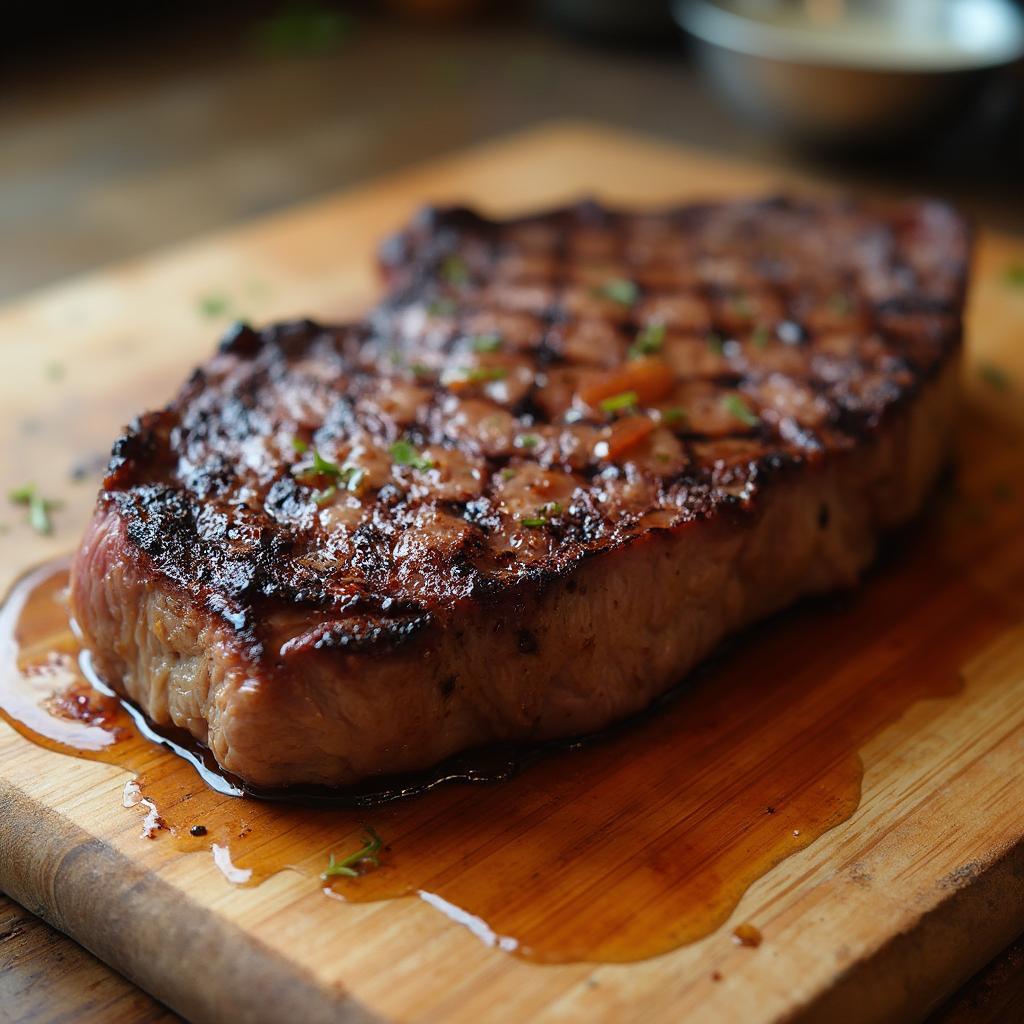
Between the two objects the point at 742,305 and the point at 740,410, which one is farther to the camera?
the point at 742,305

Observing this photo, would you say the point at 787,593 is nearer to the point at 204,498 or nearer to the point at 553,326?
the point at 553,326

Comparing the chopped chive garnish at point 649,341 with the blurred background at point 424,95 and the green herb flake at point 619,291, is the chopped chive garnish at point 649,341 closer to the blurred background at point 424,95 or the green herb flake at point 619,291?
the green herb flake at point 619,291

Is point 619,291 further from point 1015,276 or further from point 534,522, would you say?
point 1015,276

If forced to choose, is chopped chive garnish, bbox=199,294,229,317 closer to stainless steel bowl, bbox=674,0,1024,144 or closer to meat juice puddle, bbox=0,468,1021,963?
meat juice puddle, bbox=0,468,1021,963

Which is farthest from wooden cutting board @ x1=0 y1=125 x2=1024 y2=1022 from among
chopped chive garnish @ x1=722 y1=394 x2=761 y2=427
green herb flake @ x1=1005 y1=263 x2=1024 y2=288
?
green herb flake @ x1=1005 y1=263 x2=1024 y2=288

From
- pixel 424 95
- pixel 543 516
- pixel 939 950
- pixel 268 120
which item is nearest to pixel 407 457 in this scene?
pixel 543 516

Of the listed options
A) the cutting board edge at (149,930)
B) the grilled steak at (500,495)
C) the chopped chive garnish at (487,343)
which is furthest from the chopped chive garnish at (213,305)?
the cutting board edge at (149,930)

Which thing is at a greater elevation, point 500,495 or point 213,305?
point 213,305
